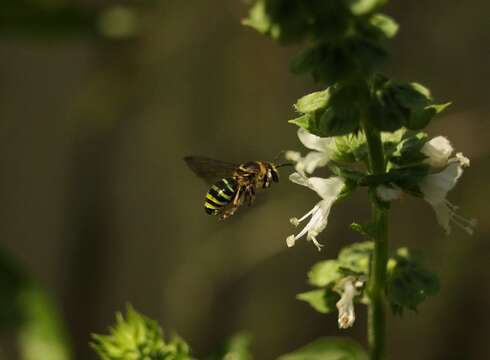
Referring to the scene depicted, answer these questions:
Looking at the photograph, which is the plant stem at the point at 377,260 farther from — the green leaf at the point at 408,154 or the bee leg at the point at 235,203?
the bee leg at the point at 235,203

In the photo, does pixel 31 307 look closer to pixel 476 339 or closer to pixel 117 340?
pixel 117 340

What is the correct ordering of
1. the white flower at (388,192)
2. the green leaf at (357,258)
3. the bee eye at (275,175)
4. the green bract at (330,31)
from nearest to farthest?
the green bract at (330,31)
the white flower at (388,192)
the green leaf at (357,258)
the bee eye at (275,175)

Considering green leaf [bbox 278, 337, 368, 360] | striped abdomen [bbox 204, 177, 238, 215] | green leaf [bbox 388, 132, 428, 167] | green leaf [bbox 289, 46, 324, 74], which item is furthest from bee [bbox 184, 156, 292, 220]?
green leaf [bbox 289, 46, 324, 74]

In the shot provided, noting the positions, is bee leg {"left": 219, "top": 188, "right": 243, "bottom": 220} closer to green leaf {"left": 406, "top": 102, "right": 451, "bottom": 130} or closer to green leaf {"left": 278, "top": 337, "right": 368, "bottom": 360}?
green leaf {"left": 278, "top": 337, "right": 368, "bottom": 360}

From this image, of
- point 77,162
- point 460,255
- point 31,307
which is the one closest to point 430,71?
point 460,255

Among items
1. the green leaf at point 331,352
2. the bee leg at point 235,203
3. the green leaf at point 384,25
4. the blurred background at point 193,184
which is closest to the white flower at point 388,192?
the green leaf at point 384,25

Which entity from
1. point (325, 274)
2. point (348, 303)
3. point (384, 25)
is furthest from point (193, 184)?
point (384, 25)

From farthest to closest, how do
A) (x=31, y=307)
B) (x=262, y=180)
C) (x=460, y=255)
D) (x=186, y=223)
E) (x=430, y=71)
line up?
1. (x=186, y=223)
2. (x=430, y=71)
3. (x=460, y=255)
4. (x=31, y=307)
5. (x=262, y=180)
